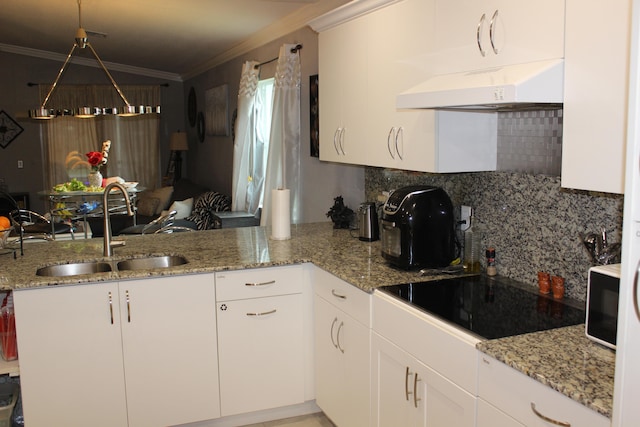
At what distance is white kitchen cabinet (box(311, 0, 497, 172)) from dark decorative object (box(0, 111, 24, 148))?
21.2ft

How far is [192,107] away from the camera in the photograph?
8703 millimetres

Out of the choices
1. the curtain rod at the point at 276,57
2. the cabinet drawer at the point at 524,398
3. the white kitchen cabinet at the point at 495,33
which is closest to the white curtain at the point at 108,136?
the curtain rod at the point at 276,57

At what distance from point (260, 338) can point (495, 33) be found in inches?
73.2

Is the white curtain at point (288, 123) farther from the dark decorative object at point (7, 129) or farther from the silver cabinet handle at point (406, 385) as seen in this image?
the dark decorative object at point (7, 129)

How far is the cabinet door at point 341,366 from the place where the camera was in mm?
2668

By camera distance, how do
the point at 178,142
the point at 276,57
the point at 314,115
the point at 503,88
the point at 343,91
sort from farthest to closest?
the point at 178,142 < the point at 276,57 < the point at 314,115 < the point at 343,91 < the point at 503,88

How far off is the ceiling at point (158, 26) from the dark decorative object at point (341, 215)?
4.24 ft

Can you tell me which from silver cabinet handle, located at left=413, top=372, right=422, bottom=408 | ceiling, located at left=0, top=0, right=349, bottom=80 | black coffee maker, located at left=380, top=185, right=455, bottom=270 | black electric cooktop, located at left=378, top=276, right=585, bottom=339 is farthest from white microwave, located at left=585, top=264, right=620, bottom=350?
ceiling, located at left=0, top=0, right=349, bottom=80

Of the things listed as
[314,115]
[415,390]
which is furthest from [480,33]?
[314,115]

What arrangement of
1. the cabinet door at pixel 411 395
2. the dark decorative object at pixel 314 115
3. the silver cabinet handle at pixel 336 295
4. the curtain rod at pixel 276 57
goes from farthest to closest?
the curtain rod at pixel 276 57 < the dark decorative object at pixel 314 115 < the silver cabinet handle at pixel 336 295 < the cabinet door at pixel 411 395

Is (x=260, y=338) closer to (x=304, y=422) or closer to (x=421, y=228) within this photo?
(x=304, y=422)

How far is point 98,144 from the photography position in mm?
8844

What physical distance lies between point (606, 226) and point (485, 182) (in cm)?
72

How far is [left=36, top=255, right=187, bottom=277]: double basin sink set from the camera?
3.04 meters
